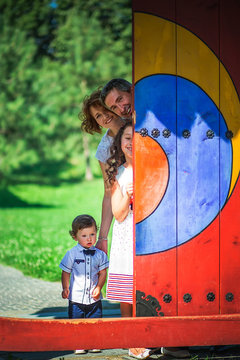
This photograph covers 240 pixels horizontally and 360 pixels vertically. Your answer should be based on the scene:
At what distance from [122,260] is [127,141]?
0.74 m

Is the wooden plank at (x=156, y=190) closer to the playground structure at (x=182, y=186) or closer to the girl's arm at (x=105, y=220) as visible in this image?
the playground structure at (x=182, y=186)

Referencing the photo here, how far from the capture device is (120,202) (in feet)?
10.5

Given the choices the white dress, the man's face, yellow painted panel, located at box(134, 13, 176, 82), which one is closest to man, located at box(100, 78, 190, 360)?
the man's face

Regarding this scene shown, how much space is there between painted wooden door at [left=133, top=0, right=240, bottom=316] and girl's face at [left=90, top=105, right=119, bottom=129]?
738 mm

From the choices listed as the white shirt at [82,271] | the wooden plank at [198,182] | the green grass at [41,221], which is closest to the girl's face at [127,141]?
the wooden plank at [198,182]

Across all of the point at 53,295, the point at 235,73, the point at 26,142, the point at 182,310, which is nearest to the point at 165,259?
the point at 182,310

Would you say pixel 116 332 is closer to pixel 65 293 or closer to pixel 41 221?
pixel 65 293

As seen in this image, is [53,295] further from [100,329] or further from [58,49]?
[58,49]

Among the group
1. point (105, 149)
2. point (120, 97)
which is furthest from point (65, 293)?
point (120, 97)

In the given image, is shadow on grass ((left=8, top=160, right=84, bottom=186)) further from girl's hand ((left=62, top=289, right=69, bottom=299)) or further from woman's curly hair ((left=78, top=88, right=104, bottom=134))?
girl's hand ((left=62, top=289, right=69, bottom=299))

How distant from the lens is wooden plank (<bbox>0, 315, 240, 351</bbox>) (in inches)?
109

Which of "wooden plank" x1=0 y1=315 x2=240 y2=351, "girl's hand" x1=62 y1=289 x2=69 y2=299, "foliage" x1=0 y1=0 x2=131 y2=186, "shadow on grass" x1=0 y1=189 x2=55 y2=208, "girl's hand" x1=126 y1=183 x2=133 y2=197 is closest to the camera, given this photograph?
"wooden plank" x1=0 y1=315 x2=240 y2=351

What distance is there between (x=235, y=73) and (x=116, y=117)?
0.98 m

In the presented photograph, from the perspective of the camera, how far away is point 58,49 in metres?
27.8
